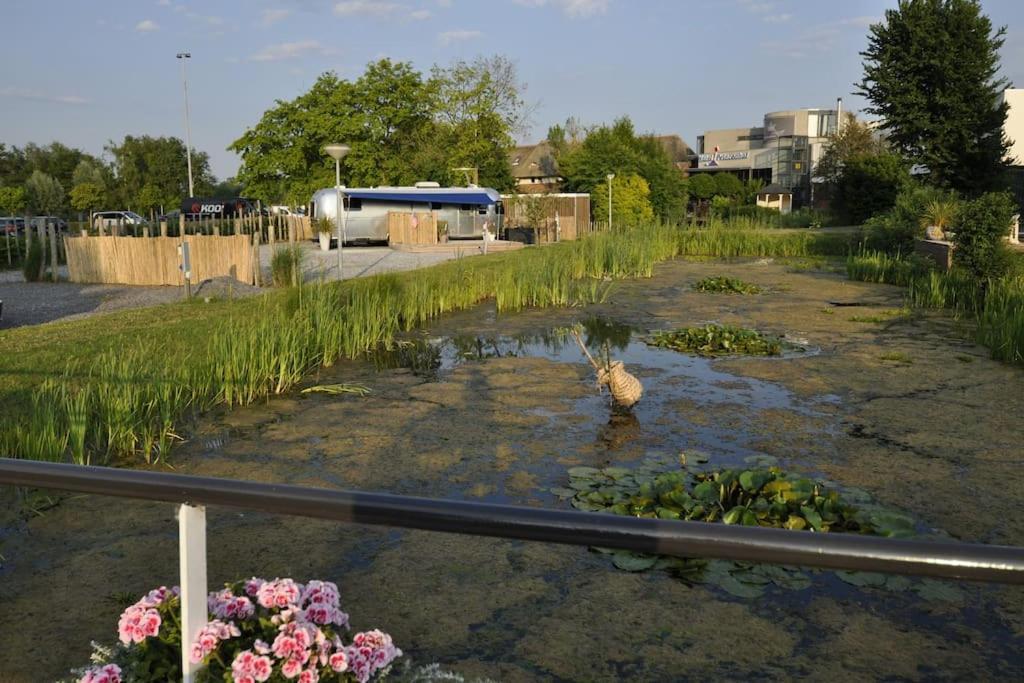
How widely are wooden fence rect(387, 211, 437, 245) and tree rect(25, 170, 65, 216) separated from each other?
101 feet

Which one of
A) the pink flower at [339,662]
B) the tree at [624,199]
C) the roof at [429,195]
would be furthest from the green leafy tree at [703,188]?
the pink flower at [339,662]

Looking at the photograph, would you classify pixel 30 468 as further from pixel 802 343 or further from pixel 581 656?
pixel 802 343

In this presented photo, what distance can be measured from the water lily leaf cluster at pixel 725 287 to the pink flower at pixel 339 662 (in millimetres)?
15803

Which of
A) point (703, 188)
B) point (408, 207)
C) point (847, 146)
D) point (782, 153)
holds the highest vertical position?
point (782, 153)

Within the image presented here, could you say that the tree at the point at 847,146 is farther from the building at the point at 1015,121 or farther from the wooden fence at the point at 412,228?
the wooden fence at the point at 412,228

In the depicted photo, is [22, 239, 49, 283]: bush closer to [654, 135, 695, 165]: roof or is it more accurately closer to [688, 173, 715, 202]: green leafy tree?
[688, 173, 715, 202]: green leafy tree

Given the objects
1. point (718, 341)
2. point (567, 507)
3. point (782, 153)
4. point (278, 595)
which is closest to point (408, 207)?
point (718, 341)

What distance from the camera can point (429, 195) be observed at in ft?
108

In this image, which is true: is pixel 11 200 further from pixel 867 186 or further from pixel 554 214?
pixel 867 186

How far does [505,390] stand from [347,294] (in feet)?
13.6

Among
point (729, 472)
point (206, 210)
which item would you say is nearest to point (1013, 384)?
point (729, 472)

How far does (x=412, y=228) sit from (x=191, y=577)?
2962 cm

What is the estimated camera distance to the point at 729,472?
18.6ft

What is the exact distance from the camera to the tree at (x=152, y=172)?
61.3 m
